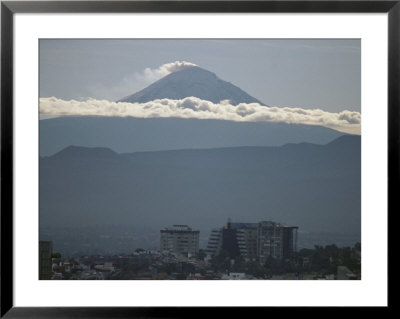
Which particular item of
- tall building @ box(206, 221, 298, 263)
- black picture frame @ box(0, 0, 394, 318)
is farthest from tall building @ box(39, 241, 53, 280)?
tall building @ box(206, 221, 298, 263)

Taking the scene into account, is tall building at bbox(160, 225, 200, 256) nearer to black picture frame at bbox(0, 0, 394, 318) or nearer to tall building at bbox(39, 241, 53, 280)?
black picture frame at bbox(0, 0, 394, 318)

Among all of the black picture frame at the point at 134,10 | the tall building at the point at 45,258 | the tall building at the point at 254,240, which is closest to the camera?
the black picture frame at the point at 134,10

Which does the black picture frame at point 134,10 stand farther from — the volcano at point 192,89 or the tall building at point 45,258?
the volcano at point 192,89

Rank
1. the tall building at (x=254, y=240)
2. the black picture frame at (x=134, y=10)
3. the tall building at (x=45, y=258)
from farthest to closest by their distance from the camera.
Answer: the tall building at (x=254, y=240), the tall building at (x=45, y=258), the black picture frame at (x=134, y=10)

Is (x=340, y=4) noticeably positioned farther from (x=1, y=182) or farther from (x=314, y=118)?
(x=1, y=182)

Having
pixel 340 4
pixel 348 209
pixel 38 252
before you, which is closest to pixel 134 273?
pixel 38 252

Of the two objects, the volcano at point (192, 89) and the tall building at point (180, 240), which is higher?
the volcano at point (192, 89)

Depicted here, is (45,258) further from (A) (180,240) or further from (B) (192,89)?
(B) (192,89)

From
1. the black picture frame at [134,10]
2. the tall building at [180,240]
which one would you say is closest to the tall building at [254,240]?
the tall building at [180,240]
